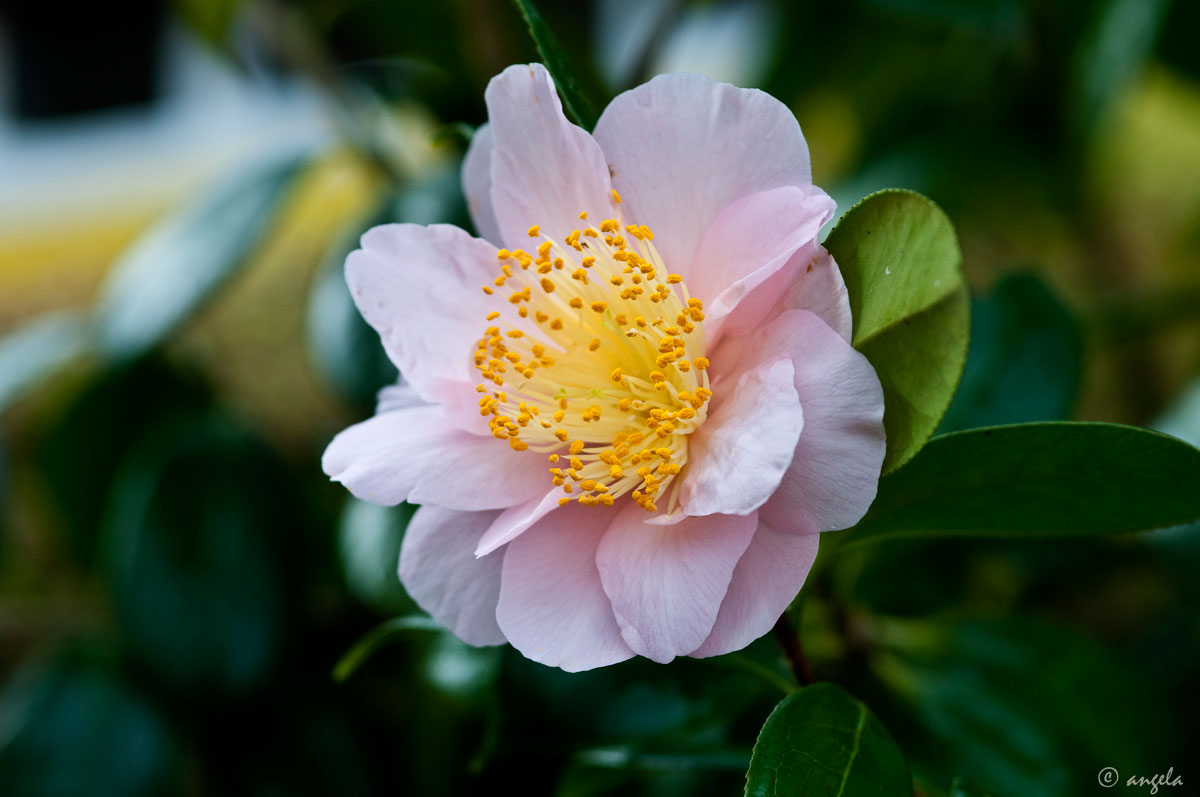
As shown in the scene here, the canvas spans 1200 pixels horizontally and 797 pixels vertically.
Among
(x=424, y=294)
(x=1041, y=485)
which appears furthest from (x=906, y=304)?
(x=424, y=294)

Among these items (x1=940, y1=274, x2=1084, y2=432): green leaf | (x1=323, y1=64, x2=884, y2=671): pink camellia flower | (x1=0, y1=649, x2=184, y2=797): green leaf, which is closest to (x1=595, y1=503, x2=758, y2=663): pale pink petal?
(x1=323, y1=64, x2=884, y2=671): pink camellia flower

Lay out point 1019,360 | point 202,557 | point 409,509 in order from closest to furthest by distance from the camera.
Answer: point 1019,360, point 409,509, point 202,557

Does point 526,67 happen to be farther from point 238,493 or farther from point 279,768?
point 279,768

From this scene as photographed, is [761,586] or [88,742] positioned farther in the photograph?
[88,742]

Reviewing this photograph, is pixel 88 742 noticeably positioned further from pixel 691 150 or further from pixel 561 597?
pixel 691 150

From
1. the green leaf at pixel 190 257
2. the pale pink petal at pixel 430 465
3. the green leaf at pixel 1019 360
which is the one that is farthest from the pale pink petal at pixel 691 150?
the green leaf at pixel 190 257

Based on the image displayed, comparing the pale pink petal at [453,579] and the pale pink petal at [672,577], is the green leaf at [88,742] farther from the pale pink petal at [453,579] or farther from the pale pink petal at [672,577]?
the pale pink petal at [672,577]
